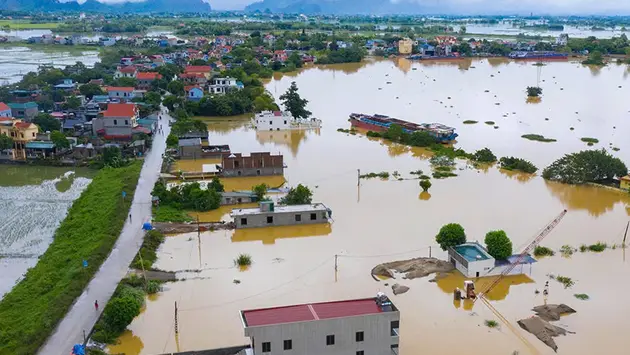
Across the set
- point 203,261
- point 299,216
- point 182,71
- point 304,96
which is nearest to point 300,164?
point 299,216

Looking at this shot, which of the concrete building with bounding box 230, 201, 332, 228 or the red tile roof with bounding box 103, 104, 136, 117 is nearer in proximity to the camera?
the concrete building with bounding box 230, 201, 332, 228

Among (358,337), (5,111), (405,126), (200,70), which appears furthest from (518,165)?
(200,70)

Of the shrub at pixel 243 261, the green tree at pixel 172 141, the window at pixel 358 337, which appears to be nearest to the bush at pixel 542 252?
the shrub at pixel 243 261

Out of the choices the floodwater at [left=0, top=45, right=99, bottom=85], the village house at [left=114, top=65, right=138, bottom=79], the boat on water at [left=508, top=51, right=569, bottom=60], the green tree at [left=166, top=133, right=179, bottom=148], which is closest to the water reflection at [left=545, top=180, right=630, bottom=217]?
the green tree at [left=166, top=133, right=179, bottom=148]

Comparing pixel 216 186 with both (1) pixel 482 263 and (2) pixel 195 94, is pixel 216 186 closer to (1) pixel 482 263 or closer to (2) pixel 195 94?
(1) pixel 482 263

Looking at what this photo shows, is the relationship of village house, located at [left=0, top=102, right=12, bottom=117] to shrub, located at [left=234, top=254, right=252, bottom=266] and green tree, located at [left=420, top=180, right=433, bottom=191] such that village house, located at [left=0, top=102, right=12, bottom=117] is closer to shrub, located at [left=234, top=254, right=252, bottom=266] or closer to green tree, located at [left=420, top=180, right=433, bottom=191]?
shrub, located at [left=234, top=254, right=252, bottom=266]

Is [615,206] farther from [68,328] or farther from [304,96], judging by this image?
[304,96]

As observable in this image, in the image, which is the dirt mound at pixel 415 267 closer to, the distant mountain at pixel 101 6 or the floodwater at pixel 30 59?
the floodwater at pixel 30 59
